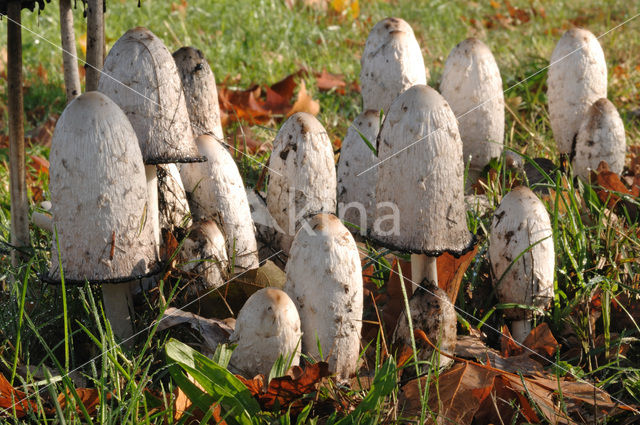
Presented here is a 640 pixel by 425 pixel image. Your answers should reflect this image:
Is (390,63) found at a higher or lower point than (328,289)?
higher

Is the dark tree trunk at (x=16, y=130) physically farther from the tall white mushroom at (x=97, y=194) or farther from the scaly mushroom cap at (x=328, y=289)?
the scaly mushroom cap at (x=328, y=289)

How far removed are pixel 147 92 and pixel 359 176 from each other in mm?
877

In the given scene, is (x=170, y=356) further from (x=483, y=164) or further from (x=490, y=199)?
(x=483, y=164)

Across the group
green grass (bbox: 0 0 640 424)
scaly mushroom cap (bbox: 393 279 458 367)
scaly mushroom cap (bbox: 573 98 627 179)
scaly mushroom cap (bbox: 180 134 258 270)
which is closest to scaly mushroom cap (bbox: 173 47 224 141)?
scaly mushroom cap (bbox: 180 134 258 270)

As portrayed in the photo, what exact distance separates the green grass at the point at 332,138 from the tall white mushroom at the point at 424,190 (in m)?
0.15

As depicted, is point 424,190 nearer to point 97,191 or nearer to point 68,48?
point 97,191

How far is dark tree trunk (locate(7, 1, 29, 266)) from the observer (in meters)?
1.95

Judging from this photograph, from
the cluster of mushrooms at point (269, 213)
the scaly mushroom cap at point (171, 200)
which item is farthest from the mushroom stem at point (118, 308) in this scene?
the scaly mushroom cap at point (171, 200)

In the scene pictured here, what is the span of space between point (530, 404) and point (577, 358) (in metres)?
0.35

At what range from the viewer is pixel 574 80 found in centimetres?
311

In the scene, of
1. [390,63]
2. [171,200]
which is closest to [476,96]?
[390,63]

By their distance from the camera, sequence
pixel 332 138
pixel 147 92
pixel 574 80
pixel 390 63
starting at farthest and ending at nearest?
pixel 332 138, pixel 574 80, pixel 390 63, pixel 147 92

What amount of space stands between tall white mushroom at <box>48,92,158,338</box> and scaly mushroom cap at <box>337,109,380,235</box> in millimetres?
887

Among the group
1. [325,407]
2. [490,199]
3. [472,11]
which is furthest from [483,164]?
[472,11]
